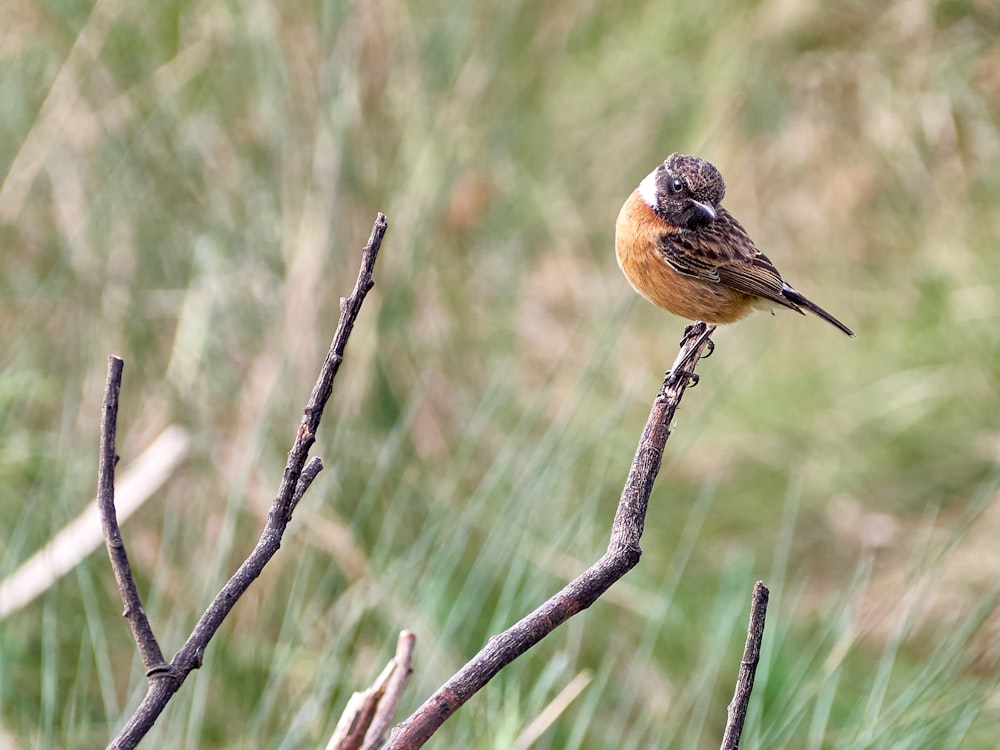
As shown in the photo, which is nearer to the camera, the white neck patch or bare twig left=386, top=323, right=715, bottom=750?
bare twig left=386, top=323, right=715, bottom=750

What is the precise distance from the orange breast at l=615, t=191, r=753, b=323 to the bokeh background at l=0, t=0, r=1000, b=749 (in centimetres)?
28

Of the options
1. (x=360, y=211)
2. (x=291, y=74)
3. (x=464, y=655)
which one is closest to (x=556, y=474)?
(x=464, y=655)

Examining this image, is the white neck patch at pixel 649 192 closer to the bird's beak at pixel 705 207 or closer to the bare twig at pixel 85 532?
the bird's beak at pixel 705 207

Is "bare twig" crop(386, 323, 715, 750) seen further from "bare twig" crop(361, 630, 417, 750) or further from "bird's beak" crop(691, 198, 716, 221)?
"bird's beak" crop(691, 198, 716, 221)

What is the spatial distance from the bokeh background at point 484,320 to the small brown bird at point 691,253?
0.28 meters

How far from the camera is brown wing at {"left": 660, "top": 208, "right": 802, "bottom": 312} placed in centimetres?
221

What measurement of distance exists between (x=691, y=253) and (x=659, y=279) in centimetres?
22

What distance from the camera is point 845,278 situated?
200 inches

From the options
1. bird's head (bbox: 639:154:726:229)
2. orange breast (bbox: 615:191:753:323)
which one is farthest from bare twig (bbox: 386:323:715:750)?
bird's head (bbox: 639:154:726:229)

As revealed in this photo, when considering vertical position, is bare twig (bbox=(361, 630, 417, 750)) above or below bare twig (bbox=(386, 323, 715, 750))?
below

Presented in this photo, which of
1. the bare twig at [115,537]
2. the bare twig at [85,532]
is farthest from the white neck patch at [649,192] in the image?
the bare twig at [115,537]

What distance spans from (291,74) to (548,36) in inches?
57.6

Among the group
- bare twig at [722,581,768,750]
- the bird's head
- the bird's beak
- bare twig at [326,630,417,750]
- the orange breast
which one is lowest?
bare twig at [326,630,417,750]

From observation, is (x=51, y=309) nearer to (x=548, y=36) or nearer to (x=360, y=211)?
(x=360, y=211)
